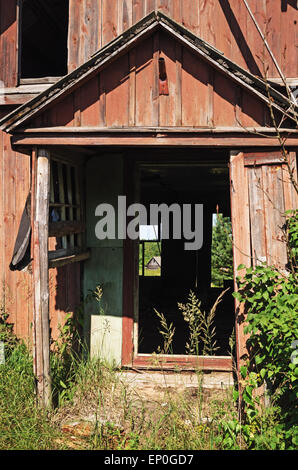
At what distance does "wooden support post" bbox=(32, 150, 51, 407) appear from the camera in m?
4.41

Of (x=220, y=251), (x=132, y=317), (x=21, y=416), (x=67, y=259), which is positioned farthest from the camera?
(x=220, y=251)

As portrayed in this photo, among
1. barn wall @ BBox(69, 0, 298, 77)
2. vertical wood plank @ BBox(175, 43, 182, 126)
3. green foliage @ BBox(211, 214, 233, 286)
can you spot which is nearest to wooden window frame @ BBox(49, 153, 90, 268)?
vertical wood plank @ BBox(175, 43, 182, 126)

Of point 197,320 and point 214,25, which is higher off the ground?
point 214,25

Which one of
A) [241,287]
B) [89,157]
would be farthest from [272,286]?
[89,157]

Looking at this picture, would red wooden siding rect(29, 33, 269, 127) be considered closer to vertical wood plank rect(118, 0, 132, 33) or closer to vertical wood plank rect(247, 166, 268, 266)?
vertical wood plank rect(247, 166, 268, 266)

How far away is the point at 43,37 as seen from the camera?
9680mm

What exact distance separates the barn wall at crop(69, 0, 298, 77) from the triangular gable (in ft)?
6.08

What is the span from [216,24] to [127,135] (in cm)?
288

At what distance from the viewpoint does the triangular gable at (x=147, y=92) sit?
433 cm

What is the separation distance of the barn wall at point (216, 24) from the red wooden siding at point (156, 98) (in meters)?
1.84

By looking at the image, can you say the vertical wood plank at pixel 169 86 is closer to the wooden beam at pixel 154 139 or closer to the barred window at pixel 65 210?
the wooden beam at pixel 154 139

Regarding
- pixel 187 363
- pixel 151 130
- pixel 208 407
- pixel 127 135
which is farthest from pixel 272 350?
pixel 127 135

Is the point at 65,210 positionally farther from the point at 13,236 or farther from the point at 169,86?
the point at 169,86
